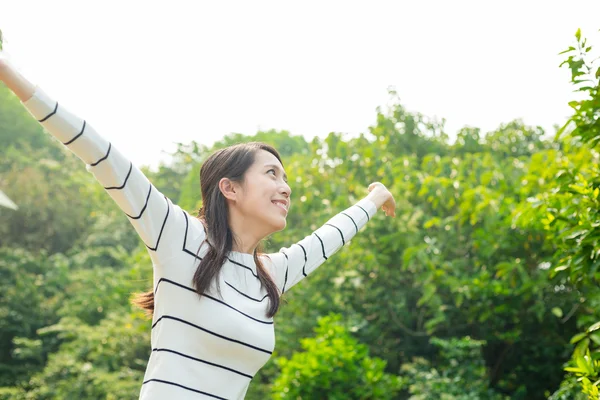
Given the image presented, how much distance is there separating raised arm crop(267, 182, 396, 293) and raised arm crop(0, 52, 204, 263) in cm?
40

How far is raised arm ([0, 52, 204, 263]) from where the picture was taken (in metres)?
1.52

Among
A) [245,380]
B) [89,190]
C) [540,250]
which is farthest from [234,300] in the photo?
[89,190]

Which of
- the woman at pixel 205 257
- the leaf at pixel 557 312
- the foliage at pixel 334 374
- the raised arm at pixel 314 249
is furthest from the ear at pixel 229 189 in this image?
the leaf at pixel 557 312

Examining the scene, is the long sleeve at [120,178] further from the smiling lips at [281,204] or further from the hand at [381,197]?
the hand at [381,197]

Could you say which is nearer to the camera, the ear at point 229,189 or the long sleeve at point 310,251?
the ear at point 229,189

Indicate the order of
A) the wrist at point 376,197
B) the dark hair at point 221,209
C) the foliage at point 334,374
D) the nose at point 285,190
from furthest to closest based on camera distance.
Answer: the foliage at point 334,374 < the wrist at point 376,197 < the nose at point 285,190 < the dark hair at point 221,209

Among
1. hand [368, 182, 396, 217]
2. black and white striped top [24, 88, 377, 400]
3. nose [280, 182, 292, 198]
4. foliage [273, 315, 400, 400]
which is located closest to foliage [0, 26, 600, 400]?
foliage [273, 315, 400, 400]

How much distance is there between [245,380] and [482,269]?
485 cm

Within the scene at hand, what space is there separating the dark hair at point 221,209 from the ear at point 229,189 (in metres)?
0.01

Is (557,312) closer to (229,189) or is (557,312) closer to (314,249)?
(314,249)

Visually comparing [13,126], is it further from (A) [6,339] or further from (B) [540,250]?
(B) [540,250]

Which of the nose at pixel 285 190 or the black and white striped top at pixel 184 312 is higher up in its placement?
the nose at pixel 285 190

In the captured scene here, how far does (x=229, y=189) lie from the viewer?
6.65 ft

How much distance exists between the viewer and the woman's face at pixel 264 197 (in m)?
2.00
